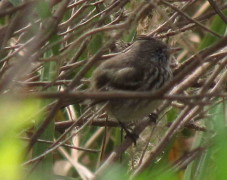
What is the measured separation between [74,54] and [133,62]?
475 mm

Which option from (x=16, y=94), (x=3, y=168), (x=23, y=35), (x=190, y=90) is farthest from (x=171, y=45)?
(x=3, y=168)

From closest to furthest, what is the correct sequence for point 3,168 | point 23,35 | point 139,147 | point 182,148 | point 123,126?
point 3,168 → point 23,35 → point 139,147 → point 123,126 → point 182,148

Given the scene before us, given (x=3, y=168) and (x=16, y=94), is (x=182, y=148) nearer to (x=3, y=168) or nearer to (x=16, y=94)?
(x=16, y=94)

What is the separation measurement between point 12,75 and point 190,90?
224 centimetres

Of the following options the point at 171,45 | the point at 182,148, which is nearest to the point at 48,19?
the point at 171,45

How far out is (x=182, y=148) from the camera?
15.4 ft

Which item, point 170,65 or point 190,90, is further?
point 170,65

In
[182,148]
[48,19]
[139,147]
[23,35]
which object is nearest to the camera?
[48,19]

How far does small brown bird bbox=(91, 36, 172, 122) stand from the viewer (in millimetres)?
3410

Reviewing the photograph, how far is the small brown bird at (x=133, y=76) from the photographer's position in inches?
134

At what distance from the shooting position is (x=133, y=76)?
11.5 feet

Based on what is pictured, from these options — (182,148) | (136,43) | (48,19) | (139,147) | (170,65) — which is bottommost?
(182,148)

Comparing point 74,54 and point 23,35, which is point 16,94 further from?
point 74,54

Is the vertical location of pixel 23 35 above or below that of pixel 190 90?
above
